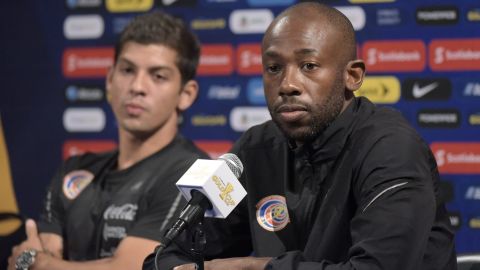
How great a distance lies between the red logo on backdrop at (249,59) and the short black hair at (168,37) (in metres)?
0.62

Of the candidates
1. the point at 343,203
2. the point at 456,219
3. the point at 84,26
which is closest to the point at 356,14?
the point at 456,219

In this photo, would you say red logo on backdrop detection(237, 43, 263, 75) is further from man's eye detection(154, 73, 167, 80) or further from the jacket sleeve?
the jacket sleeve

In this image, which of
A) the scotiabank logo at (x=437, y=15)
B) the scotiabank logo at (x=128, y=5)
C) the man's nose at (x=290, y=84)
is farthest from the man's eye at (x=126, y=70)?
the scotiabank logo at (x=437, y=15)

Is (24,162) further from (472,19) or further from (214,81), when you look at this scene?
(472,19)

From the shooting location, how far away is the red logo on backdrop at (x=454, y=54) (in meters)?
3.54

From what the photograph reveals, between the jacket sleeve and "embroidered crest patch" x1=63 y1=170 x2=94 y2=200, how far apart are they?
1.44 meters

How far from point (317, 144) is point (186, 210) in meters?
0.57

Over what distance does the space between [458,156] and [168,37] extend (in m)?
1.43

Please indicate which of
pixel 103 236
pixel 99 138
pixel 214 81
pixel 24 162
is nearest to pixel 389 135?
pixel 103 236

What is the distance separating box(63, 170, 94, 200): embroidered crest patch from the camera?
3.22m

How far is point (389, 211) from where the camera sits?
192 centimetres

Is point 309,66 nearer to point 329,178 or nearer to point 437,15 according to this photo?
point 329,178

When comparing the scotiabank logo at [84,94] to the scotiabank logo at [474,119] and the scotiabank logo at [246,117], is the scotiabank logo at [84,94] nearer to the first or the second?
the scotiabank logo at [246,117]

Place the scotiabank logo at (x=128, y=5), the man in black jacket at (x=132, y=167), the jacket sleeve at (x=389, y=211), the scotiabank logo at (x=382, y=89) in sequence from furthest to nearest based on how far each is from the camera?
the scotiabank logo at (x=128, y=5) < the scotiabank logo at (x=382, y=89) < the man in black jacket at (x=132, y=167) < the jacket sleeve at (x=389, y=211)
